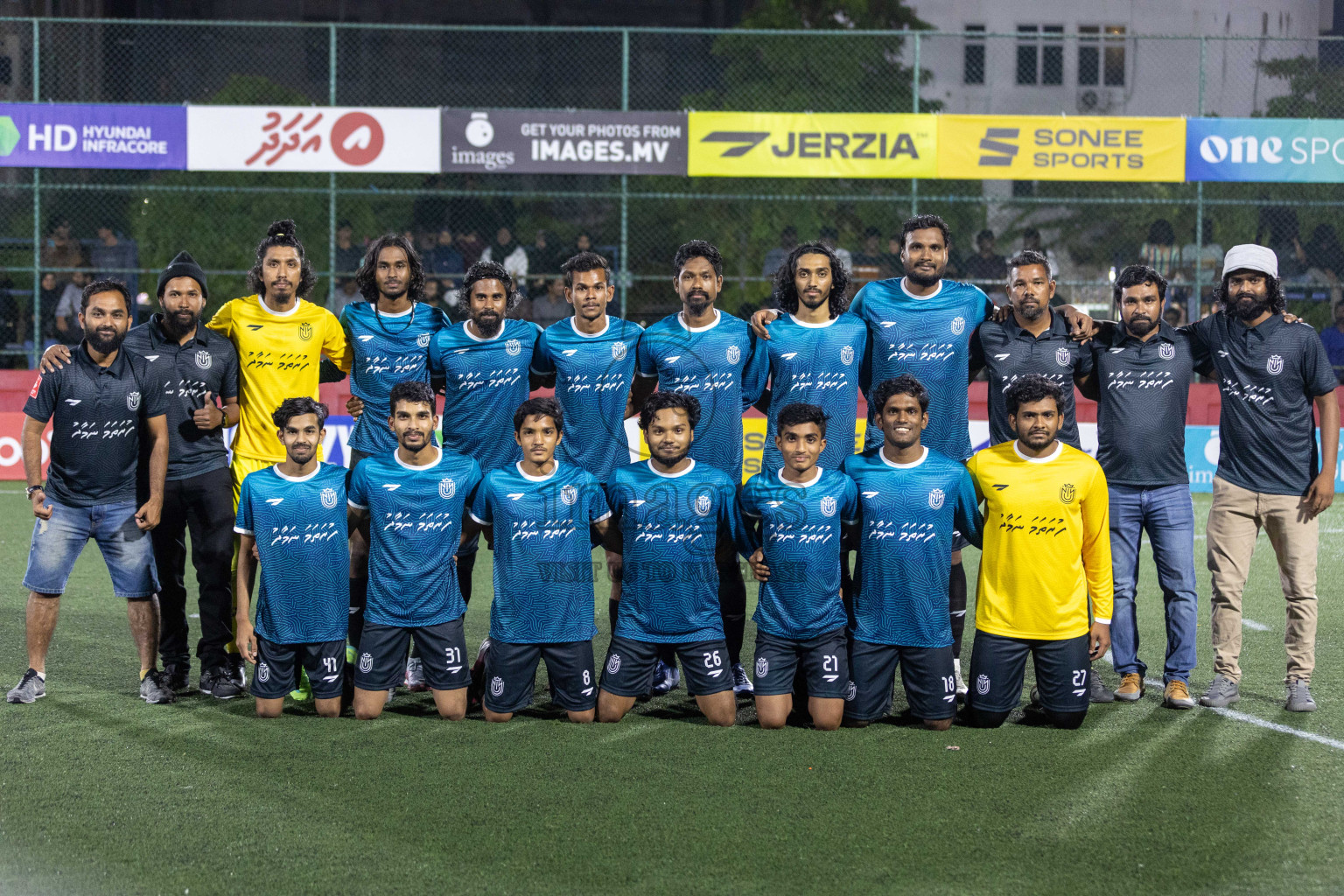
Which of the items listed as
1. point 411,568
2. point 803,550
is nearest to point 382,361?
point 411,568

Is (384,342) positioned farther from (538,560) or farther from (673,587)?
(673,587)

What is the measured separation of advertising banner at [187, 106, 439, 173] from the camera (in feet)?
51.0

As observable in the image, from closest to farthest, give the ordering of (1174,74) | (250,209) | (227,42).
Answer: (250,209) < (227,42) < (1174,74)

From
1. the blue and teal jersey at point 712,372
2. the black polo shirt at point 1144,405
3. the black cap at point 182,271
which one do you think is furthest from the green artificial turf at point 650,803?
the black cap at point 182,271

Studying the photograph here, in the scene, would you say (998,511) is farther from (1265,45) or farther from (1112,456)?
(1265,45)

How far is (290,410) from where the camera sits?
582cm

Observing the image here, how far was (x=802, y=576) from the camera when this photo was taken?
5.77m

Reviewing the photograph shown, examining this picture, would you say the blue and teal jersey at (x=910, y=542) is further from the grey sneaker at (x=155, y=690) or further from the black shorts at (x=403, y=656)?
the grey sneaker at (x=155, y=690)

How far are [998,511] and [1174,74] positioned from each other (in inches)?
1193

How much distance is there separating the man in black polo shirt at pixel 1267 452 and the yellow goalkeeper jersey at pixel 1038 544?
2.96 ft

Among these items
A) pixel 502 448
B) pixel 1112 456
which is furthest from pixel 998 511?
pixel 502 448

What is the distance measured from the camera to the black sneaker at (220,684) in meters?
6.14

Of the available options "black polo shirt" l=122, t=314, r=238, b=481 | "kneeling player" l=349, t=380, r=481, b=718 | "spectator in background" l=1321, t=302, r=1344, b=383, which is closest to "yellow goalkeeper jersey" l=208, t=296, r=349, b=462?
"black polo shirt" l=122, t=314, r=238, b=481

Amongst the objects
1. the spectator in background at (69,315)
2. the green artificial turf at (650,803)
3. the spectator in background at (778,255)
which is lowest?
the green artificial turf at (650,803)
